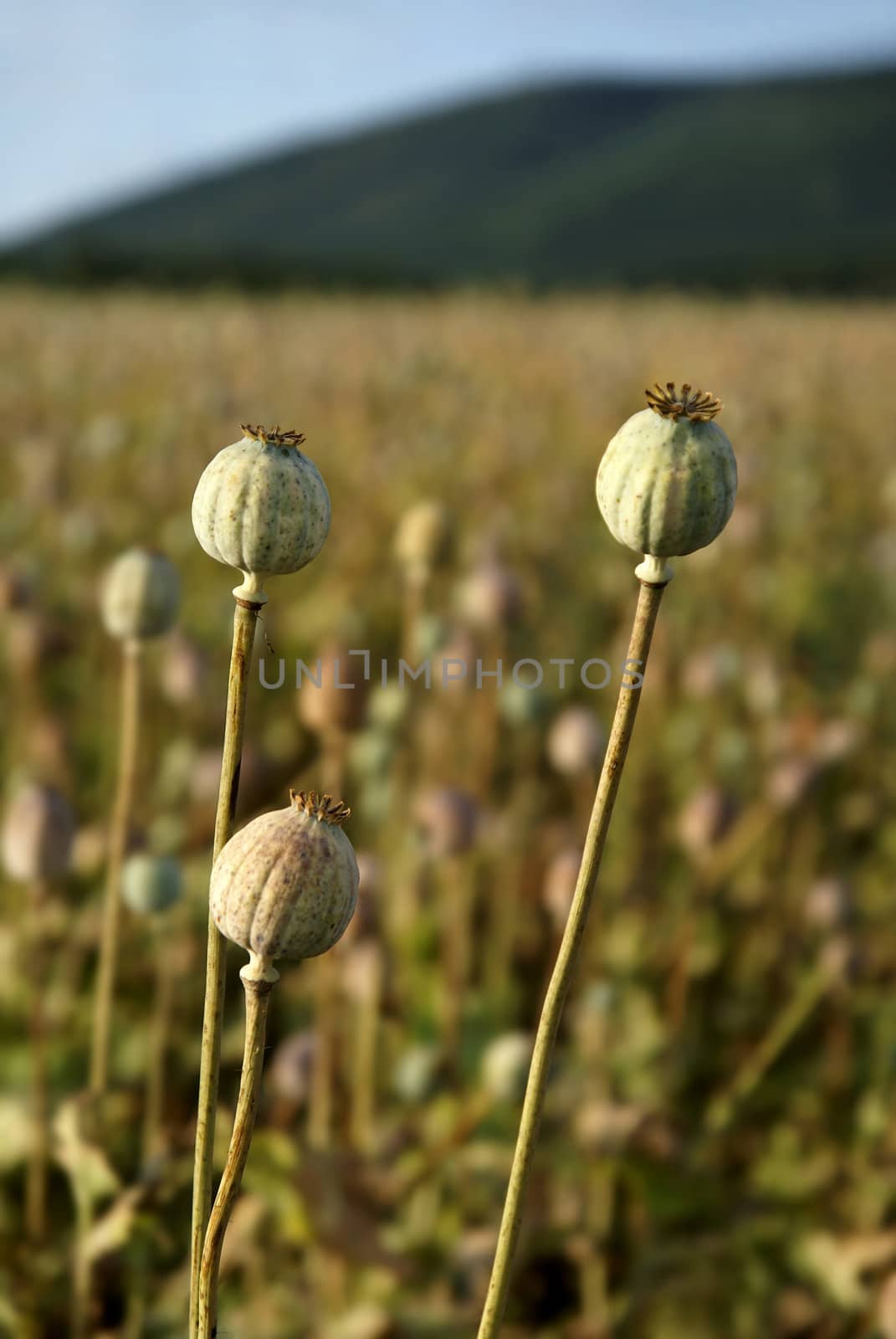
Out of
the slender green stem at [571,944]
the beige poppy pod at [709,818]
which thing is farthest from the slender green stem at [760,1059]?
the slender green stem at [571,944]

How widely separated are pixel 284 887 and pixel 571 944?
0.31ft

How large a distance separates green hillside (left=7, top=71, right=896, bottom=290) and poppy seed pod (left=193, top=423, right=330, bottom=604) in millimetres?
15489

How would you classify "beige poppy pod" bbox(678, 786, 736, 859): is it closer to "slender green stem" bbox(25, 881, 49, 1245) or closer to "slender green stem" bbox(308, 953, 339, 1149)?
"slender green stem" bbox(308, 953, 339, 1149)

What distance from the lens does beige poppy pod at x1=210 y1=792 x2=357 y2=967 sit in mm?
415

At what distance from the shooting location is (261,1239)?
1083 mm

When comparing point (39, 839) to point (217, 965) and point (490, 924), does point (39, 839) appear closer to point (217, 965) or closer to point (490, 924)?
point (217, 965)

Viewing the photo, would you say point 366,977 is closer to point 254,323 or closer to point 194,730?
point 194,730

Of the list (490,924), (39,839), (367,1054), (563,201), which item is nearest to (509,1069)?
(367,1054)

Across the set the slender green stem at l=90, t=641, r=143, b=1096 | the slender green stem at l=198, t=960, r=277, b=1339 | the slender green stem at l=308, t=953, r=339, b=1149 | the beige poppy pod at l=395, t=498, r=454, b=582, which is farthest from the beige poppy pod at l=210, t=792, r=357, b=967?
the beige poppy pod at l=395, t=498, r=454, b=582

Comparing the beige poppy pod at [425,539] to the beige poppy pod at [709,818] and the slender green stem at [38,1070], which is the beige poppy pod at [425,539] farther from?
the slender green stem at [38,1070]

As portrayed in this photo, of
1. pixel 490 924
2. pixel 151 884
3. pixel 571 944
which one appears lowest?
pixel 490 924

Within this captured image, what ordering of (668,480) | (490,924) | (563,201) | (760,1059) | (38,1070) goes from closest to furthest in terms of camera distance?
1. (668,480)
2. (38,1070)
3. (760,1059)
4. (490,924)
5. (563,201)

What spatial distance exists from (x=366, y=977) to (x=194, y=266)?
17.6 metres

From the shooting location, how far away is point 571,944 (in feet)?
1.32
